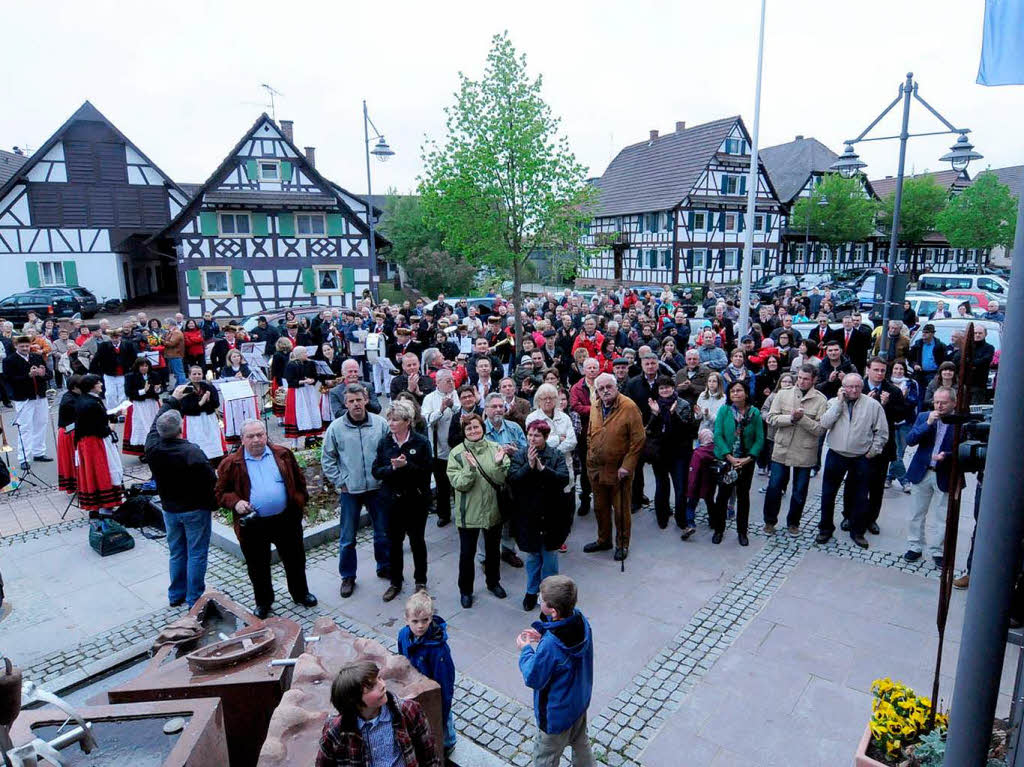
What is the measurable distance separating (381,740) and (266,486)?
3.30 m

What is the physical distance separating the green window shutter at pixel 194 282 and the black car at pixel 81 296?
5.98 m

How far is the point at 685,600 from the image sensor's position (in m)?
6.33

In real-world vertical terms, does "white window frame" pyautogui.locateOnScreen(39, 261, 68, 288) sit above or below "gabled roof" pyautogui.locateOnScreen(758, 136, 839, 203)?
below

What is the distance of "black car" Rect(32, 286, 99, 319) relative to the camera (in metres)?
30.7

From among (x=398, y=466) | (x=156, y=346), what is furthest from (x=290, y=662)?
(x=156, y=346)

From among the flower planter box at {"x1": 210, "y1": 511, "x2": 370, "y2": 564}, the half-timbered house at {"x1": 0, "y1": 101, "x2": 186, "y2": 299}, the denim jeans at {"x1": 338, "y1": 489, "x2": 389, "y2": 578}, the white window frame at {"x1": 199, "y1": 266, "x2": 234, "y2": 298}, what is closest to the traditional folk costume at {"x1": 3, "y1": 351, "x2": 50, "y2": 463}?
the flower planter box at {"x1": 210, "y1": 511, "x2": 370, "y2": 564}

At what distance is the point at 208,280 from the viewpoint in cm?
2994

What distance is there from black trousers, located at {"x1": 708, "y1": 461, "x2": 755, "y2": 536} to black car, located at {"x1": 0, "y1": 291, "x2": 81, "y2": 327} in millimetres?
30236

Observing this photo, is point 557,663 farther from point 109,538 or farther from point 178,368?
point 178,368

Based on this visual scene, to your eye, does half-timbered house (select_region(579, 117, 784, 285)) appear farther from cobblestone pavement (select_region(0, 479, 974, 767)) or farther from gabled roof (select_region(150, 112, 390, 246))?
cobblestone pavement (select_region(0, 479, 974, 767))

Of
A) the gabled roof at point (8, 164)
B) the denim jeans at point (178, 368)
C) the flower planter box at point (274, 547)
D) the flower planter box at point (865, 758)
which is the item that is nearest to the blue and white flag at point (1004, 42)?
the flower planter box at point (865, 758)

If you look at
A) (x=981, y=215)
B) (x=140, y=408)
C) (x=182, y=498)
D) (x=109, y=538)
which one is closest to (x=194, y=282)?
(x=140, y=408)

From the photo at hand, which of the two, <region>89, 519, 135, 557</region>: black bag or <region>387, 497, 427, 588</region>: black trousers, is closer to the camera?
<region>387, 497, 427, 588</region>: black trousers

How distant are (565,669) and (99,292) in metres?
38.1
